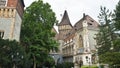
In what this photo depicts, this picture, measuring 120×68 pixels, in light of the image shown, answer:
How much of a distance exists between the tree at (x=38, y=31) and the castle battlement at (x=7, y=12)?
7806 millimetres

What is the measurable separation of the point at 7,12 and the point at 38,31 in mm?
8398

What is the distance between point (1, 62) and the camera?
2103 centimetres

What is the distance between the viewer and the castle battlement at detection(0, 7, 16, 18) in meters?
24.9

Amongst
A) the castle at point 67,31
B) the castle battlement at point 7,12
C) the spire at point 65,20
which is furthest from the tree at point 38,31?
the spire at point 65,20

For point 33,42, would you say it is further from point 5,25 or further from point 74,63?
point 74,63

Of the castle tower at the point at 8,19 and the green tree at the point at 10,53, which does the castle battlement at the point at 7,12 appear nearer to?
the castle tower at the point at 8,19

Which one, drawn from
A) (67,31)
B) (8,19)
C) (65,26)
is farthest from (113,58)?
(65,26)

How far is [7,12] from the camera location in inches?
990

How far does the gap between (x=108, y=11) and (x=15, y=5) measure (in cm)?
1985

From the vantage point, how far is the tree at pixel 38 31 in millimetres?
32031

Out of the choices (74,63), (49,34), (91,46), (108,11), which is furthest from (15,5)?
(74,63)

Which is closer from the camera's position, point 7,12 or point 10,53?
point 10,53

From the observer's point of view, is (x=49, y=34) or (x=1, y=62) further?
(x=49, y=34)

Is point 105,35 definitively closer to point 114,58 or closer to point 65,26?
point 114,58
